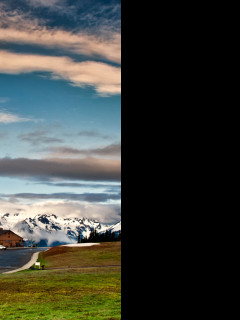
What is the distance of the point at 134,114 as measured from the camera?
8.77ft

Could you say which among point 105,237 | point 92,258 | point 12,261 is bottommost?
point 12,261

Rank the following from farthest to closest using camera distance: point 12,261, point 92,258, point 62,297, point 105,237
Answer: point 105,237, point 12,261, point 92,258, point 62,297

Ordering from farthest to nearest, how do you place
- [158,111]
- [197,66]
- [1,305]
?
[1,305] < [158,111] < [197,66]

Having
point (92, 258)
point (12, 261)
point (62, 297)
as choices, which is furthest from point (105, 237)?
point (62, 297)

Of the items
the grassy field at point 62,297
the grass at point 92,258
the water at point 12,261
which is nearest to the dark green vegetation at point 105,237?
the water at point 12,261

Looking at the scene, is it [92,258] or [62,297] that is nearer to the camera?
[62,297]

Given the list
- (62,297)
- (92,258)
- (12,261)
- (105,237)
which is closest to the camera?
(62,297)

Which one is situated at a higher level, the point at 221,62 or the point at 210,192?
the point at 221,62

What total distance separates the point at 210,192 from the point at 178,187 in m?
0.26

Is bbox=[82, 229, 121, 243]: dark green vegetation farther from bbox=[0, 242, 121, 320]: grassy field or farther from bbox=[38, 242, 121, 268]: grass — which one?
bbox=[0, 242, 121, 320]: grassy field

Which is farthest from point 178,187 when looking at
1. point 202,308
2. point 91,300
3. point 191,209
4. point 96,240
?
point 96,240

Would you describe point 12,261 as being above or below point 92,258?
below

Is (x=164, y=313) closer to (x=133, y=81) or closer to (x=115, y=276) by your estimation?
(x=133, y=81)

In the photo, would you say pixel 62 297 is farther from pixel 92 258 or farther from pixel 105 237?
pixel 105 237
